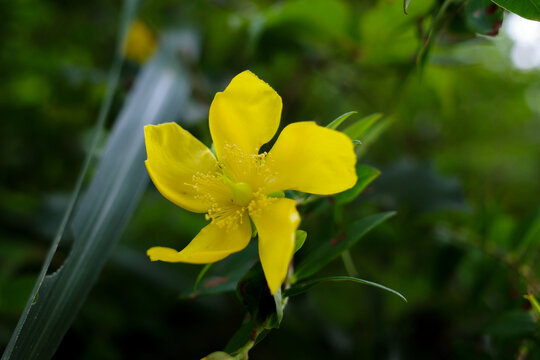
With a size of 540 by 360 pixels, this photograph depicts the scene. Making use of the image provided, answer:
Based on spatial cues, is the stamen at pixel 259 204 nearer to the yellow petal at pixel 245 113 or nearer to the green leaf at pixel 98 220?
the yellow petal at pixel 245 113

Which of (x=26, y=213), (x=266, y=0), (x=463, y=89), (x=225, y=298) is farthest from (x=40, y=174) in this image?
(x=463, y=89)

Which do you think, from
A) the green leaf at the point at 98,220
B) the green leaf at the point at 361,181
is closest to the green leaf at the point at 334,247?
the green leaf at the point at 361,181

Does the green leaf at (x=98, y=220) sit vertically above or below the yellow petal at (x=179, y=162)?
below

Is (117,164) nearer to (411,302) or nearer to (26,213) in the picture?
(26,213)

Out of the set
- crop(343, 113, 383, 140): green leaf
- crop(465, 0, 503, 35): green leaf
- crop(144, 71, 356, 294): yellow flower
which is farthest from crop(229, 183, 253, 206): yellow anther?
crop(465, 0, 503, 35): green leaf

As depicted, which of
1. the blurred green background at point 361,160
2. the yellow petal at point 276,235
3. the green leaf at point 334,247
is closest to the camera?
the yellow petal at point 276,235

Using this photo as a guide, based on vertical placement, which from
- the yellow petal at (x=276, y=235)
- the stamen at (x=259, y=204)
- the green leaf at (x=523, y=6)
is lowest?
the stamen at (x=259, y=204)

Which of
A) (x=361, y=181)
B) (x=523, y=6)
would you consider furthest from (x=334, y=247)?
(x=523, y=6)

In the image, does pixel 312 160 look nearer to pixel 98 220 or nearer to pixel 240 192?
pixel 240 192
